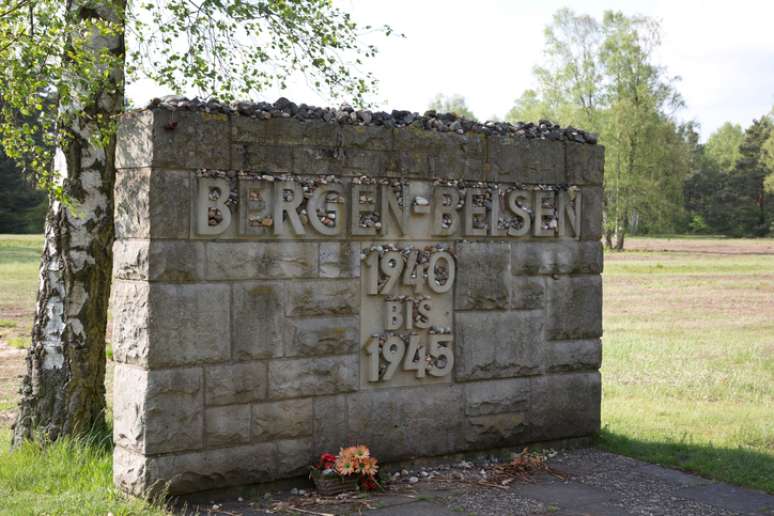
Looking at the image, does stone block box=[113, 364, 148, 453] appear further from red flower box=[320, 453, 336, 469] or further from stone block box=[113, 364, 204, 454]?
red flower box=[320, 453, 336, 469]

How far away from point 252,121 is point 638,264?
31306 mm

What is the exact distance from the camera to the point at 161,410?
5703 mm

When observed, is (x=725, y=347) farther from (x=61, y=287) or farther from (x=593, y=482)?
(x=61, y=287)

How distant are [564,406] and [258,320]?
2805 mm

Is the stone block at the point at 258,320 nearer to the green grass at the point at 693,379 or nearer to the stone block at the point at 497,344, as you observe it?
the stone block at the point at 497,344

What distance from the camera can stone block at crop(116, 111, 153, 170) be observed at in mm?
5715

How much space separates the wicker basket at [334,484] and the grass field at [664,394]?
3.55 feet

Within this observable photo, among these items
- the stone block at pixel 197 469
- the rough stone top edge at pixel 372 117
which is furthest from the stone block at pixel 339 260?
the stone block at pixel 197 469

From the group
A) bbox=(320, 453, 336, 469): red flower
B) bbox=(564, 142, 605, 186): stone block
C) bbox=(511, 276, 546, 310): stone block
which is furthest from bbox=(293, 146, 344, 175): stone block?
bbox=(564, 142, 605, 186): stone block

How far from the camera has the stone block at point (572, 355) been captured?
7.43 metres

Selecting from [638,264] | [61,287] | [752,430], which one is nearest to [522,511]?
[752,430]

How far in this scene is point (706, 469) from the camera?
695cm

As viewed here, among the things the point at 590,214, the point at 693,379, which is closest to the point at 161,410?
the point at 590,214

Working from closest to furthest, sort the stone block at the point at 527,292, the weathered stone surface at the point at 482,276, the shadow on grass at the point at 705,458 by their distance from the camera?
the shadow on grass at the point at 705,458 < the weathered stone surface at the point at 482,276 < the stone block at the point at 527,292
